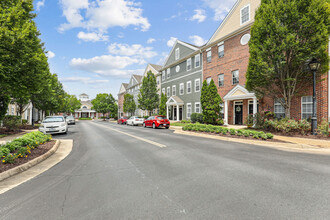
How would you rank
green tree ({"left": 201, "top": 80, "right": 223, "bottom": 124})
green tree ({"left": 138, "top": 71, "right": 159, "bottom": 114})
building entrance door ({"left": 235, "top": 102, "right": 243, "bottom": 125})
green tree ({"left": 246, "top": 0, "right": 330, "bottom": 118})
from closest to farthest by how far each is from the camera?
green tree ({"left": 246, "top": 0, "right": 330, "bottom": 118}), green tree ({"left": 201, "top": 80, "right": 223, "bottom": 124}), building entrance door ({"left": 235, "top": 102, "right": 243, "bottom": 125}), green tree ({"left": 138, "top": 71, "right": 159, "bottom": 114})

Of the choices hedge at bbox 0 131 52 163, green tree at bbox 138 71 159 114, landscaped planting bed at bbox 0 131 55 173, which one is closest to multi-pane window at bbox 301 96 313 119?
landscaped planting bed at bbox 0 131 55 173

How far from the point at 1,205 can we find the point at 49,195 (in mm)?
693

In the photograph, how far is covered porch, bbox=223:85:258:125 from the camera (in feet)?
54.5

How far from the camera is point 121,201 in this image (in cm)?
292

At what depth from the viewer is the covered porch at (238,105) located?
54.5ft

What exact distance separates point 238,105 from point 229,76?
11.6ft

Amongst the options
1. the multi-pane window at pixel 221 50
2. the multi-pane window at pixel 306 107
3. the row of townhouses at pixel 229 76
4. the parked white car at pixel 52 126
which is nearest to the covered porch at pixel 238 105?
the row of townhouses at pixel 229 76

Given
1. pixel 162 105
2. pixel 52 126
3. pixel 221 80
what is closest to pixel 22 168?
pixel 52 126

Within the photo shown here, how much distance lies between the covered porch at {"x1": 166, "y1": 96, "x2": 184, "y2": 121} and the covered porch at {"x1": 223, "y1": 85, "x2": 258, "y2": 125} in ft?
28.7

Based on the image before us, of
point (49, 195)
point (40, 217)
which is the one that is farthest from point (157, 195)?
point (49, 195)

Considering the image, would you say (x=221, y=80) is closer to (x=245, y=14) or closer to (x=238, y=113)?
(x=238, y=113)

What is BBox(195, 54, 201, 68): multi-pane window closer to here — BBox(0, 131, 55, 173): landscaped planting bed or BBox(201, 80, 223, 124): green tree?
BBox(201, 80, 223, 124): green tree

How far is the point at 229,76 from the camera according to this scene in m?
18.9

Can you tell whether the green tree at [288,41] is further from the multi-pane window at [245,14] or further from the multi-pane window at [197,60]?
the multi-pane window at [197,60]
